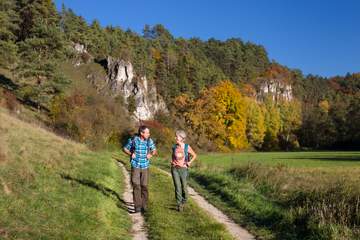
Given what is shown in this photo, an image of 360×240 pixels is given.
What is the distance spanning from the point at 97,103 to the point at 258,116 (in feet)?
201

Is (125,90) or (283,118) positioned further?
(283,118)

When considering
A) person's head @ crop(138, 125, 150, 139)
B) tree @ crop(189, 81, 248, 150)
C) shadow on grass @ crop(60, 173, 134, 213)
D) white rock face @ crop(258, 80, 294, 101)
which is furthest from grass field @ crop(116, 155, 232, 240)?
white rock face @ crop(258, 80, 294, 101)

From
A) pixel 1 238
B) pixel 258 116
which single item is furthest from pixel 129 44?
pixel 1 238

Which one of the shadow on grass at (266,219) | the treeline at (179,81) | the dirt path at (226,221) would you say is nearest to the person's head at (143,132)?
the dirt path at (226,221)

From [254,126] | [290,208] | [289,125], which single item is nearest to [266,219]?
[290,208]

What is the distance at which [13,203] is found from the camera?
8.85 m

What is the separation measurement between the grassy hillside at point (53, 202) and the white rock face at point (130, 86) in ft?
251

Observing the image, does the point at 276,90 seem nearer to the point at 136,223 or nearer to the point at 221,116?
the point at 221,116

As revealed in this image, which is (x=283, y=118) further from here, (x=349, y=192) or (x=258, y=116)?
(x=349, y=192)

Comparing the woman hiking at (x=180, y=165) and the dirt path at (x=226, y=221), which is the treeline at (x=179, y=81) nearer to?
the dirt path at (x=226, y=221)

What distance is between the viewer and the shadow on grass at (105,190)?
461 inches

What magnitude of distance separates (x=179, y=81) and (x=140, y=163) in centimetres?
10003

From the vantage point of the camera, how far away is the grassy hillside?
Result: 788 centimetres

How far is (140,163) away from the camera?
11133mm
